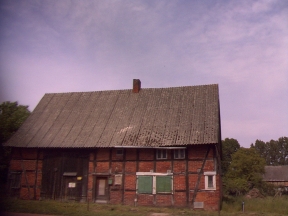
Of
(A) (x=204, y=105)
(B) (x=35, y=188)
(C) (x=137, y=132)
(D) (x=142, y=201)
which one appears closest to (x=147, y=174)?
(D) (x=142, y=201)

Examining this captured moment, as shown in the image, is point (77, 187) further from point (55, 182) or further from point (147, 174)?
point (147, 174)

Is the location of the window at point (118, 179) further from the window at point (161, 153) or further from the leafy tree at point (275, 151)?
the leafy tree at point (275, 151)

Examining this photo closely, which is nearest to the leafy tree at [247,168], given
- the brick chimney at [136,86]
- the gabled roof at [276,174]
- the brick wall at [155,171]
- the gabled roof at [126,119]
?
the gabled roof at [276,174]

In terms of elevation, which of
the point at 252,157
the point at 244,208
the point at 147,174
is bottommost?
the point at 244,208

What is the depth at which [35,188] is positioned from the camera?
847 inches

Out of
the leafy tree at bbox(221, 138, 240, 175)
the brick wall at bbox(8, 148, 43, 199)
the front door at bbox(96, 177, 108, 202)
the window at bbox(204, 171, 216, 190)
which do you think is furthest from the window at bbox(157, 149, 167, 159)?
the leafy tree at bbox(221, 138, 240, 175)

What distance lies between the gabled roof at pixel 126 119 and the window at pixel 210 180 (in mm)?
2002

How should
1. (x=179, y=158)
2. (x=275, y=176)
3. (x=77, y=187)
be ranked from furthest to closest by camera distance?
(x=275, y=176)
(x=77, y=187)
(x=179, y=158)

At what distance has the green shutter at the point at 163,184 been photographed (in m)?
19.2

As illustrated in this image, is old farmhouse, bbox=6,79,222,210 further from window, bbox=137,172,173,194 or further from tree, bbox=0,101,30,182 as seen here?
tree, bbox=0,101,30,182

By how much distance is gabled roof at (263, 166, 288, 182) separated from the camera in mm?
63041

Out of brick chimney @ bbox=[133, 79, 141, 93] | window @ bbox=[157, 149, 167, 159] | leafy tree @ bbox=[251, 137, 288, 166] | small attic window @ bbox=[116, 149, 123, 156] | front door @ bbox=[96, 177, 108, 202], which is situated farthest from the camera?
leafy tree @ bbox=[251, 137, 288, 166]

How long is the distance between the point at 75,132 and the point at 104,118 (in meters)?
2.44

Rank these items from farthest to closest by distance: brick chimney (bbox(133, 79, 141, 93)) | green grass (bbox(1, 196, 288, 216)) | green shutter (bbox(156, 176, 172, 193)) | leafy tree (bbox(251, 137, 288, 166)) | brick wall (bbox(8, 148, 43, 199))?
leafy tree (bbox(251, 137, 288, 166)), brick chimney (bbox(133, 79, 141, 93)), brick wall (bbox(8, 148, 43, 199)), green shutter (bbox(156, 176, 172, 193)), green grass (bbox(1, 196, 288, 216))
